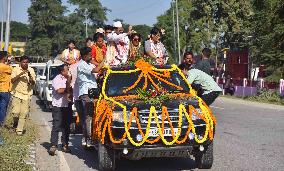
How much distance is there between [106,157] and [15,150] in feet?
7.43

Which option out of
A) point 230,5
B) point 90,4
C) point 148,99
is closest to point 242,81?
point 230,5

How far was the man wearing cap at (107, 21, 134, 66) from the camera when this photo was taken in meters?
12.0

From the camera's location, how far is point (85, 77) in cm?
1020

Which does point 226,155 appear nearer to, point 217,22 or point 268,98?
point 268,98

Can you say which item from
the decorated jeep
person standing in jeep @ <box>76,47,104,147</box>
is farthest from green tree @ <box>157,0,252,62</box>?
the decorated jeep

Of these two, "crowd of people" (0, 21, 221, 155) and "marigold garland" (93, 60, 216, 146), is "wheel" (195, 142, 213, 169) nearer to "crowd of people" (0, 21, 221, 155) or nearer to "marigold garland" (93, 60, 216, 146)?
"marigold garland" (93, 60, 216, 146)

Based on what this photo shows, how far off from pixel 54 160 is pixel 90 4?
93.3 m

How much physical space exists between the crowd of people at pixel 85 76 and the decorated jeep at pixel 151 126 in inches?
34.3

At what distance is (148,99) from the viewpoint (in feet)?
A: 27.9

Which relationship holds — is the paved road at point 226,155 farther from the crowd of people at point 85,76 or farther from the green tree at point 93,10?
the green tree at point 93,10

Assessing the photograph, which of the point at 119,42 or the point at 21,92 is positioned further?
the point at 21,92

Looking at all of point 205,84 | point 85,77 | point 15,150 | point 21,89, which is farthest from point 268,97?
point 15,150

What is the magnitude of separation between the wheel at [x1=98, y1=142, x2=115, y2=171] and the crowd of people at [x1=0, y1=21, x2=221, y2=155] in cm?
152

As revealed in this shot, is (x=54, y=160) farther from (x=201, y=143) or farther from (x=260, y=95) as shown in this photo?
(x=260, y=95)
